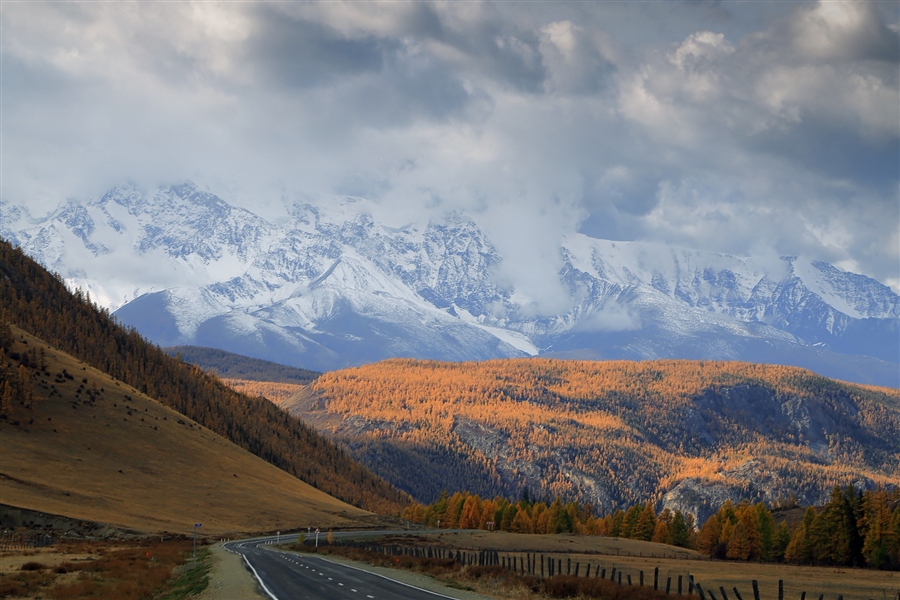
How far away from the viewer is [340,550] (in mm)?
96688

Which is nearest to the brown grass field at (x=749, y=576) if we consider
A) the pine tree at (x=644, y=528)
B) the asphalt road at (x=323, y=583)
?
the asphalt road at (x=323, y=583)

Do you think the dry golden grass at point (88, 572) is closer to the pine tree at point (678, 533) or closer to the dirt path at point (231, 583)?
the dirt path at point (231, 583)

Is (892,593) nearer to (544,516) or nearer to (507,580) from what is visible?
(507,580)

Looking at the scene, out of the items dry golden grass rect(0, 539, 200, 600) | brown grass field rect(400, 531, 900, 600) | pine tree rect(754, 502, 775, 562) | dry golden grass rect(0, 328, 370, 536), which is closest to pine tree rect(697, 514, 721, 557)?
pine tree rect(754, 502, 775, 562)

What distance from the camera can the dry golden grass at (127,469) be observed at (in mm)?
124250

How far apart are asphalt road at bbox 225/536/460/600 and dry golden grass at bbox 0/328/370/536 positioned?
51.4 metres

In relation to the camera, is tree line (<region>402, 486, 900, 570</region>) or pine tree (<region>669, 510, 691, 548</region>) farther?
pine tree (<region>669, 510, 691, 548</region>)

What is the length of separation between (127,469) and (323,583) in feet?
331

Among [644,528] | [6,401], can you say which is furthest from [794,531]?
[6,401]

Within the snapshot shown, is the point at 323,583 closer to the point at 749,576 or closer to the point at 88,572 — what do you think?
the point at 88,572

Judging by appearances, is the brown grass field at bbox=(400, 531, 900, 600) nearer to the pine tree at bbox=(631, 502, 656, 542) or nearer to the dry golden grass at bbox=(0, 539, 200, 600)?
the pine tree at bbox=(631, 502, 656, 542)

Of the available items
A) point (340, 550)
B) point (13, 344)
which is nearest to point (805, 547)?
point (340, 550)

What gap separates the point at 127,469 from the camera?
147 m

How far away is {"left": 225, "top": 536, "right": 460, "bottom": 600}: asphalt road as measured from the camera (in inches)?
1948
